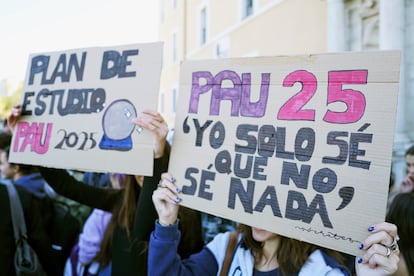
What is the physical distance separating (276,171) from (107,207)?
42.4 inches

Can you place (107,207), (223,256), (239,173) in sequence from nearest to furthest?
(239,173)
(223,256)
(107,207)

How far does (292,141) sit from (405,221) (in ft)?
2.28

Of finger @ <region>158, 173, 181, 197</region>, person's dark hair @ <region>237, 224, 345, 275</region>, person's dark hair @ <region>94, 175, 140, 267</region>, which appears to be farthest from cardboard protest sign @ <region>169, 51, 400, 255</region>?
person's dark hair @ <region>94, 175, 140, 267</region>

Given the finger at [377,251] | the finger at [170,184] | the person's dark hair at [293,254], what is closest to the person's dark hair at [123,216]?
the finger at [170,184]

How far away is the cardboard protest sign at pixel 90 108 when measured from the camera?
1.52 metres

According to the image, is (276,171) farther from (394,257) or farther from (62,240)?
(62,240)

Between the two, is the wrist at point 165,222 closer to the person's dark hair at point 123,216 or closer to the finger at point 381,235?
the person's dark hair at point 123,216

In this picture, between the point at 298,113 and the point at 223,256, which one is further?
the point at 223,256

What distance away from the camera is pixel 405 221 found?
1.57 metres

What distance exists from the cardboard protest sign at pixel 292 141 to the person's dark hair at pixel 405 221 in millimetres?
562

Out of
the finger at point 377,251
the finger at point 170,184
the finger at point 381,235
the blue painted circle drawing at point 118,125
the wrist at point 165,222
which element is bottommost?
the wrist at point 165,222

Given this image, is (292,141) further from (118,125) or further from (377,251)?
(118,125)

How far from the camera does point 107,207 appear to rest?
2.01m

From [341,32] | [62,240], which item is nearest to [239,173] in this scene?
[62,240]
